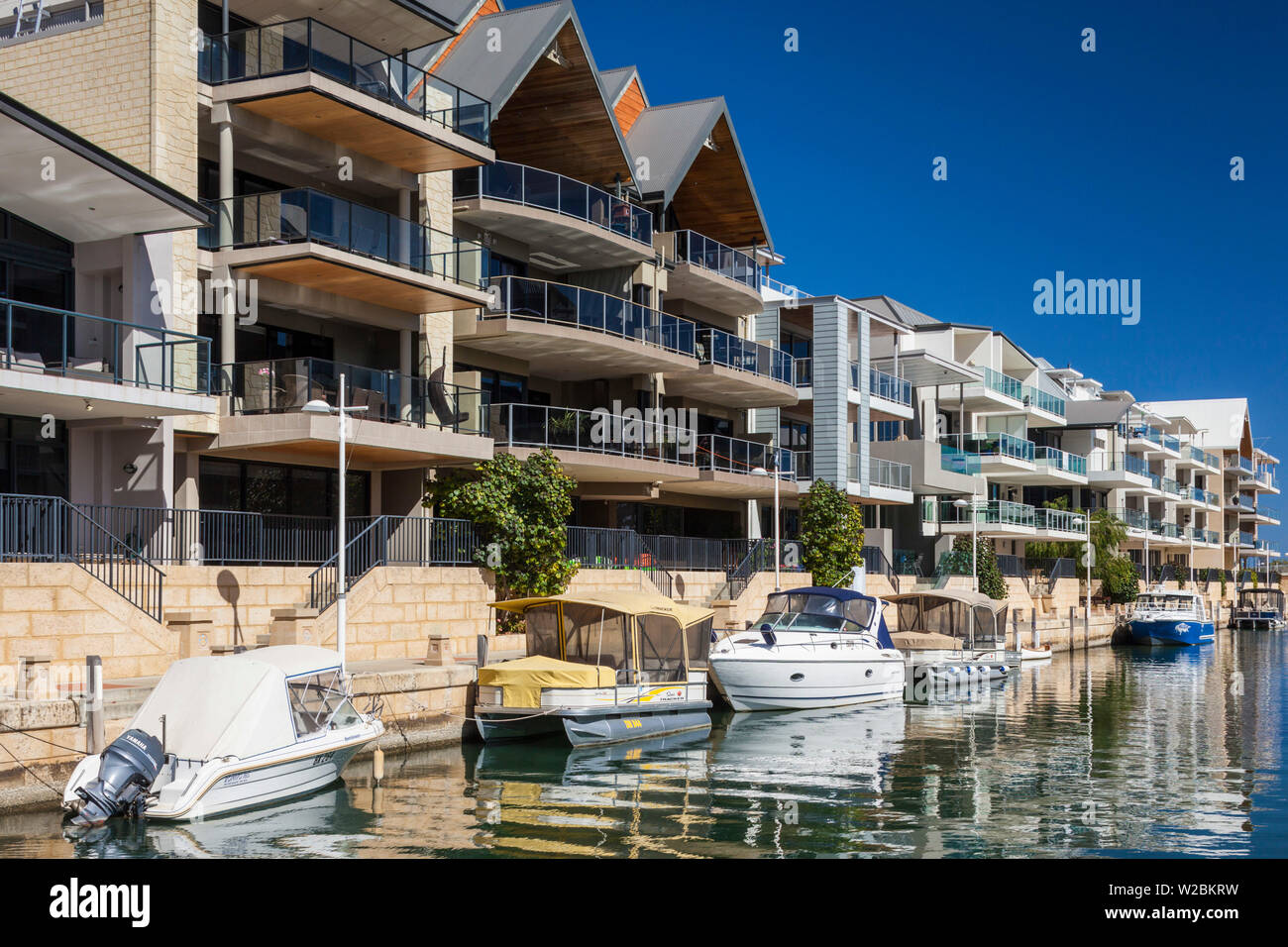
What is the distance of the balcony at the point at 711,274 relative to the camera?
4406cm

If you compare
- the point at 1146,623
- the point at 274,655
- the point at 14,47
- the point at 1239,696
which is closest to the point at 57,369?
the point at 274,655

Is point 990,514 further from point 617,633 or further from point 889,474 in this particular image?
point 617,633

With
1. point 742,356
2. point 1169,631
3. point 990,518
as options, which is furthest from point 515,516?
point 1169,631

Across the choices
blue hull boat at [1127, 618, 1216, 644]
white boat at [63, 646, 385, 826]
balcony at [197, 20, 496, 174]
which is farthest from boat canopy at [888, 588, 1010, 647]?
blue hull boat at [1127, 618, 1216, 644]

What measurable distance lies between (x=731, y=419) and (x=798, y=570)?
769 centimetres

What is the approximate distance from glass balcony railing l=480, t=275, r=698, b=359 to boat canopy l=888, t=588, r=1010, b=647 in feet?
38.4

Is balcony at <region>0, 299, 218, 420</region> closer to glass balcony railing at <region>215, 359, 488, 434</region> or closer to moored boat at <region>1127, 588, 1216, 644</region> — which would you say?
glass balcony railing at <region>215, 359, 488, 434</region>

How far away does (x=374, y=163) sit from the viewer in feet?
106

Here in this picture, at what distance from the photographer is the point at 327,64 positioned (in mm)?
29031

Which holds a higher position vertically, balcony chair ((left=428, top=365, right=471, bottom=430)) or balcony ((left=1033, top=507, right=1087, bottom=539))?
balcony chair ((left=428, top=365, right=471, bottom=430))

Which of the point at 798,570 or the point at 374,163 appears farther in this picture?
the point at 798,570

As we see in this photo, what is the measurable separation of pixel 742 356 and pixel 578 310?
10240mm

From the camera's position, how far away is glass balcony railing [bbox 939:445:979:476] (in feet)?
198
